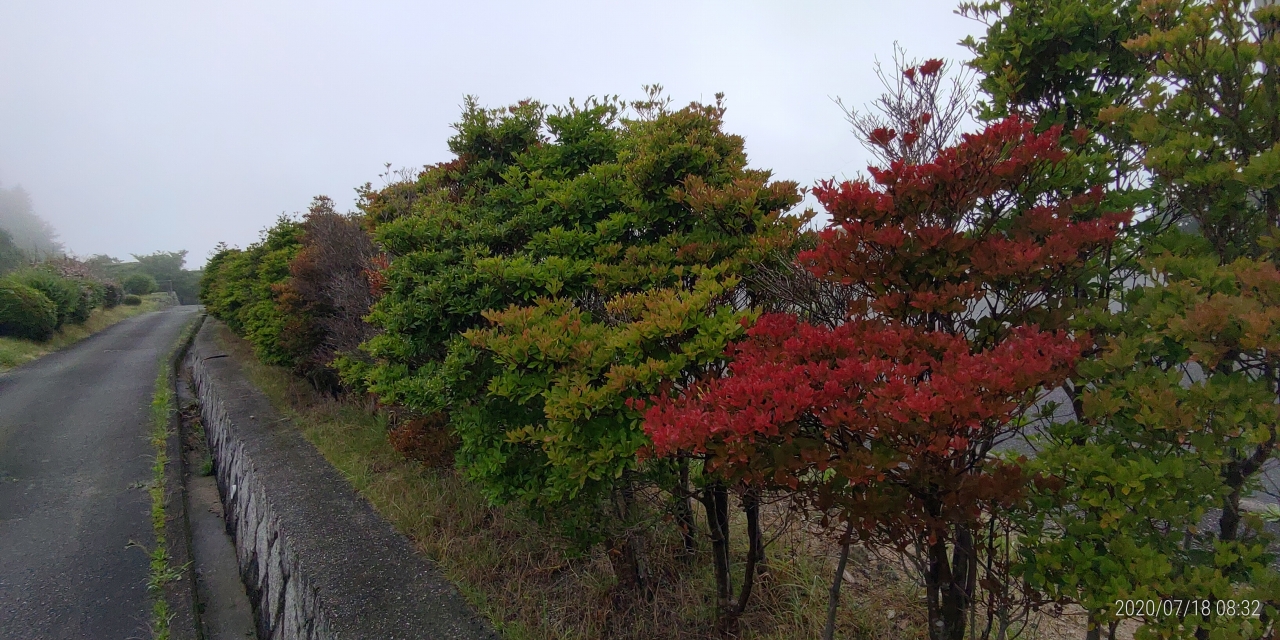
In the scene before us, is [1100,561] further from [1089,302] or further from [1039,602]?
[1089,302]

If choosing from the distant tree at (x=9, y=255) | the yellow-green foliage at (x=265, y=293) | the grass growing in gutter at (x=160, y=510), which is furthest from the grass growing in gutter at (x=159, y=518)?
the distant tree at (x=9, y=255)

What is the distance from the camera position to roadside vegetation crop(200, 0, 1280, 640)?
4.81ft

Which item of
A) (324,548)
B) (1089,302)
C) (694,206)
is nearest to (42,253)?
(324,548)

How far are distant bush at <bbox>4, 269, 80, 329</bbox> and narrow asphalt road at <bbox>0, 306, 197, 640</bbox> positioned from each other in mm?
5675

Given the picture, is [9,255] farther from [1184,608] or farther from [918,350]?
[1184,608]

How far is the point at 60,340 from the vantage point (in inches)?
584

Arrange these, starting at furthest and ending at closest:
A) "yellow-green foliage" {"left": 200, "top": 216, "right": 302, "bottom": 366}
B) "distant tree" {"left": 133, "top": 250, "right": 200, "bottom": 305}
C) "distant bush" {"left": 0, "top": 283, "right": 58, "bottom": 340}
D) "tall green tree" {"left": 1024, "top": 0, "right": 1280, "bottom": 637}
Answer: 1. "distant tree" {"left": 133, "top": 250, "right": 200, "bottom": 305}
2. "distant bush" {"left": 0, "top": 283, "right": 58, "bottom": 340}
3. "yellow-green foliage" {"left": 200, "top": 216, "right": 302, "bottom": 366}
4. "tall green tree" {"left": 1024, "top": 0, "right": 1280, "bottom": 637}

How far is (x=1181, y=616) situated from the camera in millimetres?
1427

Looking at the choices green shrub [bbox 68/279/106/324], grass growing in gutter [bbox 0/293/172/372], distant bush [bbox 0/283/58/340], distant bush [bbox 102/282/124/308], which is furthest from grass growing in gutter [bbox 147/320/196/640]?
distant bush [bbox 102/282/124/308]

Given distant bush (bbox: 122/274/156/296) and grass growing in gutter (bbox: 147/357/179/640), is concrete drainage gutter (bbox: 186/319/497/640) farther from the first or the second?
distant bush (bbox: 122/274/156/296)

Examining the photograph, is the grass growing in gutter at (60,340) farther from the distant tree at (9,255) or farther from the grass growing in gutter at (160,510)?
the grass growing in gutter at (160,510)

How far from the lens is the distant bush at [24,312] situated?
1332 centimetres

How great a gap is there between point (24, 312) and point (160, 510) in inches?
502

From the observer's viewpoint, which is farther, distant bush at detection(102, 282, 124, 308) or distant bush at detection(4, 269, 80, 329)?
distant bush at detection(102, 282, 124, 308)
